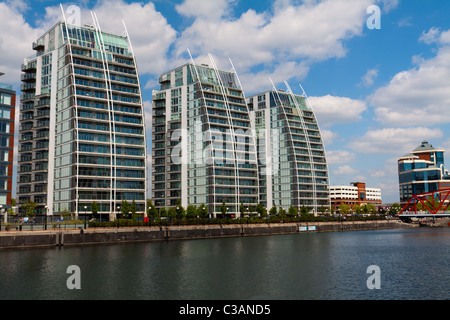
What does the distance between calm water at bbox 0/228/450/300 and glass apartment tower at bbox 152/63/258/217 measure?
89457 mm

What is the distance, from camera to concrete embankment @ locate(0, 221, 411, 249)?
3433 inches

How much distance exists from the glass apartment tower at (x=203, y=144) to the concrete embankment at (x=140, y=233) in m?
23.8

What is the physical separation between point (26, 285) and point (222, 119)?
133200mm

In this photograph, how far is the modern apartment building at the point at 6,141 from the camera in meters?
106

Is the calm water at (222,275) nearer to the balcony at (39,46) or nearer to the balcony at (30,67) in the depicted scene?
the balcony at (30,67)

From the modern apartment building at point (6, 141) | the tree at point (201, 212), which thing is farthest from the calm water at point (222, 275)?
the tree at point (201, 212)

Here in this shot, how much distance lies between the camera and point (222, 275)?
54.6m

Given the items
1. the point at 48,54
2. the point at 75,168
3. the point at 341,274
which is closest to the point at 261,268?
the point at 341,274

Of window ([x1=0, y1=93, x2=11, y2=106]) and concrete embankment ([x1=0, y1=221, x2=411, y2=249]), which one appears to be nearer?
concrete embankment ([x1=0, y1=221, x2=411, y2=249])

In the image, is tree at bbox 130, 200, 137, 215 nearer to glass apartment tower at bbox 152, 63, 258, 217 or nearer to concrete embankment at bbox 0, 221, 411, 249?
concrete embankment at bbox 0, 221, 411, 249

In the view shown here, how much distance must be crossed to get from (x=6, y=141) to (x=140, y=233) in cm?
3867

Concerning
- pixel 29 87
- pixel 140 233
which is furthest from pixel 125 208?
pixel 29 87

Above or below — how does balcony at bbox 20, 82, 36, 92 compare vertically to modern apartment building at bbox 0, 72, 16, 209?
above

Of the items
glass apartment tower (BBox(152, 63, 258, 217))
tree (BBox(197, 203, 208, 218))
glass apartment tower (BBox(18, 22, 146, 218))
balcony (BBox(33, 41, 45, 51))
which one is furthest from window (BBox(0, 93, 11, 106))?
glass apartment tower (BBox(152, 63, 258, 217))
